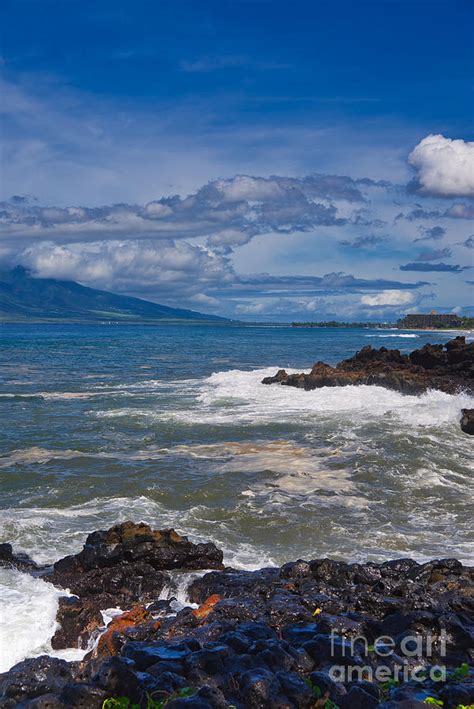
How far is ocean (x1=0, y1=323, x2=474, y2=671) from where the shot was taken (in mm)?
12648

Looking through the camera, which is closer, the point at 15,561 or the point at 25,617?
the point at 25,617

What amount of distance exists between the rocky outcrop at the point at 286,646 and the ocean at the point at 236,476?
1497 millimetres

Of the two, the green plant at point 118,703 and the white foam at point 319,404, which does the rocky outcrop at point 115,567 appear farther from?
the white foam at point 319,404

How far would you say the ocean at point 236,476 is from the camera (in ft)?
41.5

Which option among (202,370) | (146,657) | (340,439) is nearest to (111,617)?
(146,657)

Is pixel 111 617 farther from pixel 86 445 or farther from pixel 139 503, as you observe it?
pixel 86 445

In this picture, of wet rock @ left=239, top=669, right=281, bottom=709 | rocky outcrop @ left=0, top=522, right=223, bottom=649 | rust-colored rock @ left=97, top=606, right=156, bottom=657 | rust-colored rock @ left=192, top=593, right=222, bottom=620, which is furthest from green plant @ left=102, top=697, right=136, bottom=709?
rocky outcrop @ left=0, top=522, right=223, bottom=649

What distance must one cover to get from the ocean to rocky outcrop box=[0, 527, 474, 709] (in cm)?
150

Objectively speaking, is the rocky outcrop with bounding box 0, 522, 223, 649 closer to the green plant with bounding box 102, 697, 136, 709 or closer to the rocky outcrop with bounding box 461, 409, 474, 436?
the green plant with bounding box 102, 697, 136, 709

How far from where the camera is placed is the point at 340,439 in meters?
23.5

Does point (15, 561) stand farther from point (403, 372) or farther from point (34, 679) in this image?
point (403, 372)

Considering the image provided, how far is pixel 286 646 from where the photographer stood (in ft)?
24.4

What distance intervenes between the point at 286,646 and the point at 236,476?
10.6m

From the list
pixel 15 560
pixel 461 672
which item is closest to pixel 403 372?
pixel 15 560
